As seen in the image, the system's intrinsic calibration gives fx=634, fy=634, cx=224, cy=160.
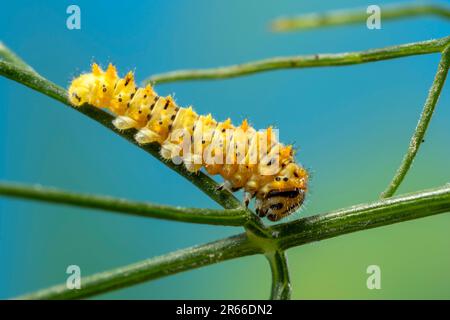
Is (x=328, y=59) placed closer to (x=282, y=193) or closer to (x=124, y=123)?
(x=282, y=193)

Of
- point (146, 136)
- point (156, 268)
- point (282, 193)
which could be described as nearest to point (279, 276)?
point (156, 268)

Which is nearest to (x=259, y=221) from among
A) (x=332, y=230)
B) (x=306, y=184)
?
(x=332, y=230)

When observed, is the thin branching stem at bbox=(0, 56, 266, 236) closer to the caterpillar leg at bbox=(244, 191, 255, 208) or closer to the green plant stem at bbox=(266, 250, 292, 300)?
the green plant stem at bbox=(266, 250, 292, 300)

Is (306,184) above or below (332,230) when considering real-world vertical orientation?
above

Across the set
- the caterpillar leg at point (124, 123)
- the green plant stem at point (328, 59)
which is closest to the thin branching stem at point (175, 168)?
the caterpillar leg at point (124, 123)

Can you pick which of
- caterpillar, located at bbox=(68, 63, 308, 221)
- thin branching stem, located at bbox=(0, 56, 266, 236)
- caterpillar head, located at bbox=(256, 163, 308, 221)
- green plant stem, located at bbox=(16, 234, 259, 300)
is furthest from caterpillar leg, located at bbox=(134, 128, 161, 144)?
green plant stem, located at bbox=(16, 234, 259, 300)
